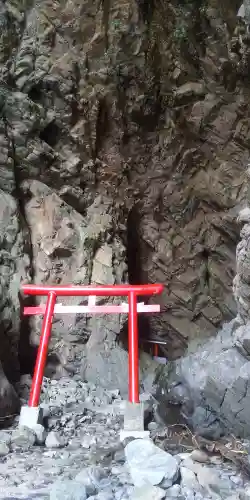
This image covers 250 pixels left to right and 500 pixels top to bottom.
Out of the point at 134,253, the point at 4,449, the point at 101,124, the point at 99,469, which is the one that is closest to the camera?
the point at 99,469

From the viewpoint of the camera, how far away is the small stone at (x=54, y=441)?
4.20 m

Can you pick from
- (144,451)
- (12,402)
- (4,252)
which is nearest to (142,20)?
(4,252)

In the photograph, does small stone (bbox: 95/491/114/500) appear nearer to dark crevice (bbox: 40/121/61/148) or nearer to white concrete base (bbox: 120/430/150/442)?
white concrete base (bbox: 120/430/150/442)

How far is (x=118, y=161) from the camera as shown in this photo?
9391 mm

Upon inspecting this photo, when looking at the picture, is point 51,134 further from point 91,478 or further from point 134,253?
point 91,478

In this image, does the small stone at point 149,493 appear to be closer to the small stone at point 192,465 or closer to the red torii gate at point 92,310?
the small stone at point 192,465

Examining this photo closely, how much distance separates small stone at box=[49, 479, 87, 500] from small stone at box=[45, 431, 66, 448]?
1511 millimetres

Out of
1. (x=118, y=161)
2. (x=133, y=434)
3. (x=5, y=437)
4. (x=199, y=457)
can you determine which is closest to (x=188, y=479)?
(x=199, y=457)

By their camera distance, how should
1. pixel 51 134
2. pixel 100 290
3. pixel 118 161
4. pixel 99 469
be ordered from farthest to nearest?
pixel 118 161, pixel 51 134, pixel 100 290, pixel 99 469

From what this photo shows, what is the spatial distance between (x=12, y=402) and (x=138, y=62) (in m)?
7.51

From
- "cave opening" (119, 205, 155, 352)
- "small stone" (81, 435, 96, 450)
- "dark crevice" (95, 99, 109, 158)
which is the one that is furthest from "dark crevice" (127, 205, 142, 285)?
"small stone" (81, 435, 96, 450)

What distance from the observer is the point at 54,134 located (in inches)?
329

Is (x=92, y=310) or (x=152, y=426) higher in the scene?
(x=92, y=310)

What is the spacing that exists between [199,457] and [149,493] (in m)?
0.87
